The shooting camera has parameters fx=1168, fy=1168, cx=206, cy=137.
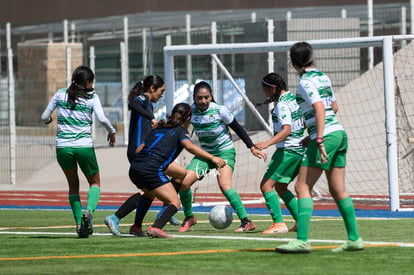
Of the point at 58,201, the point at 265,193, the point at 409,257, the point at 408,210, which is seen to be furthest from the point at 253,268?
the point at 58,201

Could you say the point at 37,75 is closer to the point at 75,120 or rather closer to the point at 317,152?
the point at 75,120

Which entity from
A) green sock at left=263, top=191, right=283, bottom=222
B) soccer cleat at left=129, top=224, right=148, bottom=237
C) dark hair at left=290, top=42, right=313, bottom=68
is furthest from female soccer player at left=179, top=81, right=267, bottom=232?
dark hair at left=290, top=42, right=313, bottom=68

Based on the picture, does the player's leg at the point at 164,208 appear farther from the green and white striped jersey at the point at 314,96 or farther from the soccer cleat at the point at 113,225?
the green and white striped jersey at the point at 314,96

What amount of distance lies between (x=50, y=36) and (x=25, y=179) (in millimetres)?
11503

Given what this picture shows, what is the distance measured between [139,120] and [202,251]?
3.46 metres

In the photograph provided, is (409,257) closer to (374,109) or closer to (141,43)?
(374,109)

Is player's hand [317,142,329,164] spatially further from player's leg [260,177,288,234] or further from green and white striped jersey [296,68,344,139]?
player's leg [260,177,288,234]

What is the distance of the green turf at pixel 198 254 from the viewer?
9.23 m

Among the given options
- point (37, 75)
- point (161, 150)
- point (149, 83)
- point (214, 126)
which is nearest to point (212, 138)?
point (214, 126)

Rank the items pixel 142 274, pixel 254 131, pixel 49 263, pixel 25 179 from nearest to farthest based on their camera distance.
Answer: pixel 142 274 < pixel 49 263 < pixel 254 131 < pixel 25 179

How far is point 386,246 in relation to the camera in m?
10.8


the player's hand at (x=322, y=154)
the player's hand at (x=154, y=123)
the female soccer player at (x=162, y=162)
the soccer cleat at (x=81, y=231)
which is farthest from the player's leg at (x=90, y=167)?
the player's hand at (x=322, y=154)

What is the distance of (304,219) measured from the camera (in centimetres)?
1016

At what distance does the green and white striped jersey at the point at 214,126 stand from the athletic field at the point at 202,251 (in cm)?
100
